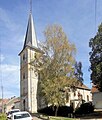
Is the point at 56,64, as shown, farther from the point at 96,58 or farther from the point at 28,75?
the point at 28,75

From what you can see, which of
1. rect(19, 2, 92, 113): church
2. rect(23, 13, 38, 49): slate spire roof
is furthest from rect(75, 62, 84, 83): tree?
rect(23, 13, 38, 49): slate spire roof

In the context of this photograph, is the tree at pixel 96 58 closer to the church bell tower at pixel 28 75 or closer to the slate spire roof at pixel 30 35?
the church bell tower at pixel 28 75

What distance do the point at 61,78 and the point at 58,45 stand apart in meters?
5.76

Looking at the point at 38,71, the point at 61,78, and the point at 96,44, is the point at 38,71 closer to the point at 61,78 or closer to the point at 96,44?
the point at 61,78

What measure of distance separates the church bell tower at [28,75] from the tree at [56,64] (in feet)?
44.6

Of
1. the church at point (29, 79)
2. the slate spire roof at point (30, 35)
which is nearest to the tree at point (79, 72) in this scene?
the church at point (29, 79)

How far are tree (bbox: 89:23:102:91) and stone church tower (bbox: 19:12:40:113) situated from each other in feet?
55.5

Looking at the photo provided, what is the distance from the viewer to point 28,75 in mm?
71938

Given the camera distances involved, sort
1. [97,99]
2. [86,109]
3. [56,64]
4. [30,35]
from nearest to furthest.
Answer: [56,64], [86,109], [97,99], [30,35]

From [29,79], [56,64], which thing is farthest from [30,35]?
[56,64]

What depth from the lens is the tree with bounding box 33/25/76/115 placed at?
51.5 meters

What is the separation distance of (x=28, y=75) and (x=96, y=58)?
23.6 metres

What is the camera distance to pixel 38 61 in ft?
178

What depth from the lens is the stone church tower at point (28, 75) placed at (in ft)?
232
